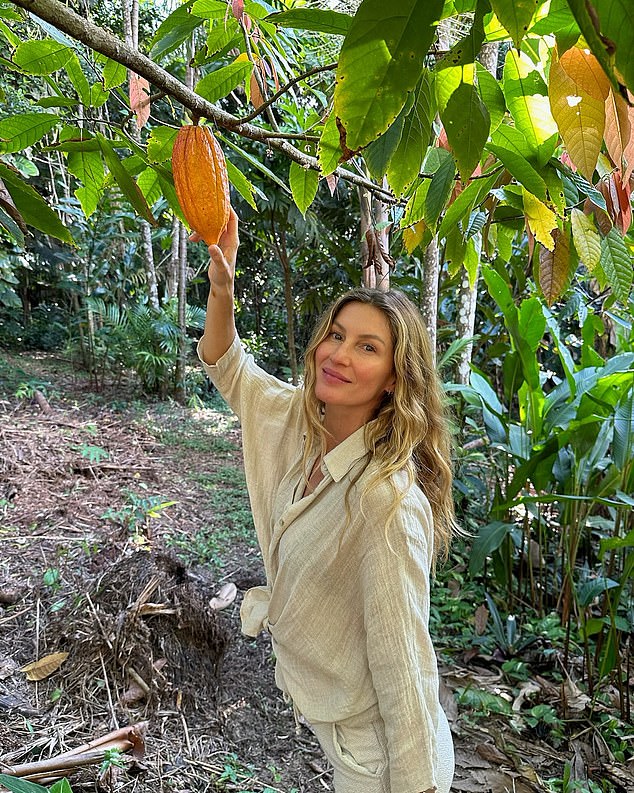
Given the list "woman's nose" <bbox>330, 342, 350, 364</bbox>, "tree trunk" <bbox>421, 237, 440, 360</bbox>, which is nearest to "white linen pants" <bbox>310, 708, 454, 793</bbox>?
"woman's nose" <bbox>330, 342, 350, 364</bbox>

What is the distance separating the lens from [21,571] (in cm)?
254

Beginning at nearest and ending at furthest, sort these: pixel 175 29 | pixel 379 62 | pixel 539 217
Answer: pixel 379 62
pixel 539 217
pixel 175 29

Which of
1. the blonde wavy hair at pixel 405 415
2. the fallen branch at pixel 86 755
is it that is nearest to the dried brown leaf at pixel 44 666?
the fallen branch at pixel 86 755

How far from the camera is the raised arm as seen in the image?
3.12 feet

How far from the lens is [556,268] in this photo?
741 millimetres

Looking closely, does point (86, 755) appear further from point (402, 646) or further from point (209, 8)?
point (209, 8)

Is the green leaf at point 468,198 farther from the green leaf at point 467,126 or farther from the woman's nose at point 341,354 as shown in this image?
the woman's nose at point 341,354

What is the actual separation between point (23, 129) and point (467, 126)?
1.93 feet

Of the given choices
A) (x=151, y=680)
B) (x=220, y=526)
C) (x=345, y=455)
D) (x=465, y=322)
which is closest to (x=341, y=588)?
(x=345, y=455)

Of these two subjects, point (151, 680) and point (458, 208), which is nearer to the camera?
point (458, 208)

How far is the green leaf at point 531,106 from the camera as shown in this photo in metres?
0.58

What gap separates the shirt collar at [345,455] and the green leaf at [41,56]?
0.77 metres

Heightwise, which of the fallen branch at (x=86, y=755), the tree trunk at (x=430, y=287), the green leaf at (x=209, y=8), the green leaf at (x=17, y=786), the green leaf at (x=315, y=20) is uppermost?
the green leaf at (x=209, y=8)

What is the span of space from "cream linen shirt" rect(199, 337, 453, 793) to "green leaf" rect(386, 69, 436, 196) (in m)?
0.66
